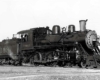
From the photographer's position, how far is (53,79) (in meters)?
7.20

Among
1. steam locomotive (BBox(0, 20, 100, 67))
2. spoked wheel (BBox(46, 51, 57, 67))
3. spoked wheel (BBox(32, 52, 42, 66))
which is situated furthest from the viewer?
spoked wheel (BBox(32, 52, 42, 66))

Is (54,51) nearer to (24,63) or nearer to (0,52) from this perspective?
(24,63)

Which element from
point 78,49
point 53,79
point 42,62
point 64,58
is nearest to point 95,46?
point 78,49

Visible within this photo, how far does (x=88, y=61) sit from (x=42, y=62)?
390cm

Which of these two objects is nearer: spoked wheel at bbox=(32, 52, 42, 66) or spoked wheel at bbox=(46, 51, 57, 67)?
spoked wheel at bbox=(46, 51, 57, 67)

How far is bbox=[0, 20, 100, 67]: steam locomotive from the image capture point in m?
14.9

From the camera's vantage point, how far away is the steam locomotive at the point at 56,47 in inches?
587

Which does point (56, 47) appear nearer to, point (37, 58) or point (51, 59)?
point (51, 59)

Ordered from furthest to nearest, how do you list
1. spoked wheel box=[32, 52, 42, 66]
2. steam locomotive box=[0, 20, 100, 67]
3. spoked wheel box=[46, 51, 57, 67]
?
spoked wheel box=[32, 52, 42, 66] → spoked wheel box=[46, 51, 57, 67] → steam locomotive box=[0, 20, 100, 67]

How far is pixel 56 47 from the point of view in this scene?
16.1 meters

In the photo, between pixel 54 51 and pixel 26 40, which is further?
pixel 26 40

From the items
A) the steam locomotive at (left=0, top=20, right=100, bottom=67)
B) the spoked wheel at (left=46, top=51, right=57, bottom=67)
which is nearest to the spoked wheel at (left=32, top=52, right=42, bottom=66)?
the steam locomotive at (left=0, top=20, right=100, bottom=67)

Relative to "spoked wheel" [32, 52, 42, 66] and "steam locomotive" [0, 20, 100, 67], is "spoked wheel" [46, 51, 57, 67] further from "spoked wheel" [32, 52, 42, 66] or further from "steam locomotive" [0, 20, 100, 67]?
"spoked wheel" [32, 52, 42, 66]

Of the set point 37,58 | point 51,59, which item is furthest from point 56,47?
point 37,58
